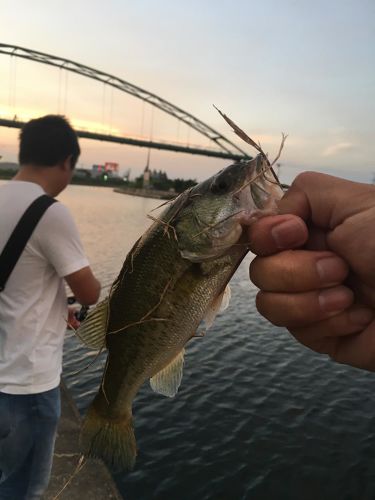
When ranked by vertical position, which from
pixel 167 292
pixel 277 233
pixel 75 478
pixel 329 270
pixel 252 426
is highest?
pixel 277 233

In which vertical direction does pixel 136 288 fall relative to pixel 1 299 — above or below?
above

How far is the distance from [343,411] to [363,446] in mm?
1194

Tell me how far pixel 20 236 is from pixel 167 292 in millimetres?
1569

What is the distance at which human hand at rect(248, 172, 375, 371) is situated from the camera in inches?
71.3

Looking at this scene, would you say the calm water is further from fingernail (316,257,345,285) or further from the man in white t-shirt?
fingernail (316,257,345,285)

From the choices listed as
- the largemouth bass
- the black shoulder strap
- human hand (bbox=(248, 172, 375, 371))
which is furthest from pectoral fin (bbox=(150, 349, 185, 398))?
the black shoulder strap

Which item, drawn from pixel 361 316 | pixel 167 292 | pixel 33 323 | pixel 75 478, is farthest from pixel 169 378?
pixel 75 478

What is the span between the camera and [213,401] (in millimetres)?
9117

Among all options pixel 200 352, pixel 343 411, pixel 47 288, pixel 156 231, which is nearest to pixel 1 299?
pixel 47 288

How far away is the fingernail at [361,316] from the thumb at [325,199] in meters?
0.42

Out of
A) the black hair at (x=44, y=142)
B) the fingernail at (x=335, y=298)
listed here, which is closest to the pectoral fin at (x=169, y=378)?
the fingernail at (x=335, y=298)

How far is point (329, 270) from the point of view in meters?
1.82

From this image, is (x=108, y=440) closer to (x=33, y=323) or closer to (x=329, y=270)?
(x=33, y=323)

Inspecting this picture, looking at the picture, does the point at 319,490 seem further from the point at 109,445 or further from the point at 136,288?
the point at 136,288
